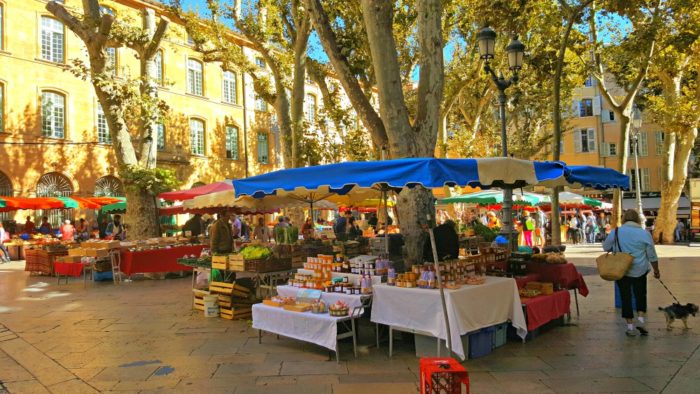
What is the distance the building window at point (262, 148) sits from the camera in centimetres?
3512

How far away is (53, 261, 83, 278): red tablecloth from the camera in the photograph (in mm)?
13070

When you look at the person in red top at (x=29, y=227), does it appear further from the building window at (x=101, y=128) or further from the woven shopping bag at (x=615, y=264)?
the woven shopping bag at (x=615, y=264)

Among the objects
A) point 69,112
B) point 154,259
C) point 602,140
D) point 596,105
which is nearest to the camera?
point 154,259

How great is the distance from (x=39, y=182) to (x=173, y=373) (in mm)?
21470

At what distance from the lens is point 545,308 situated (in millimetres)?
6840


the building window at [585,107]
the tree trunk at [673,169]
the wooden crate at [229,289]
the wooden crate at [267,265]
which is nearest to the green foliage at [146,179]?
the wooden crate at [229,289]

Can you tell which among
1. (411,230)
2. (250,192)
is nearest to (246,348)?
(250,192)

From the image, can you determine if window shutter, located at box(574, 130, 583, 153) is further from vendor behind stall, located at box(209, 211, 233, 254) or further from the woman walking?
vendor behind stall, located at box(209, 211, 233, 254)

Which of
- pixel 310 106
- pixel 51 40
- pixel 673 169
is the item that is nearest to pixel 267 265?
pixel 673 169

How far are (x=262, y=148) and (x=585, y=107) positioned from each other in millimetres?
26359

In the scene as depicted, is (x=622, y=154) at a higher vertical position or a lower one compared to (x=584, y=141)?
lower

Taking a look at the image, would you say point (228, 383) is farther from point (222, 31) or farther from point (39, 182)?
point (39, 182)

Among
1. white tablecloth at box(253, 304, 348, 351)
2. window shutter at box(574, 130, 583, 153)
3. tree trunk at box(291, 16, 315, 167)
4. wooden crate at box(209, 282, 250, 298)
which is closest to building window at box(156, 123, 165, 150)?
tree trunk at box(291, 16, 315, 167)

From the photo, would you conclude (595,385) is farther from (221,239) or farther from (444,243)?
(221,239)
